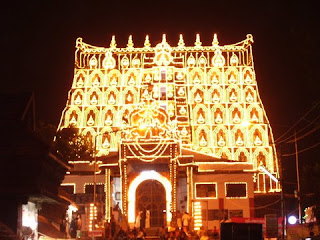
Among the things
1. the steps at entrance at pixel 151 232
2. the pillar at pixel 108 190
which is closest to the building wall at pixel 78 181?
the pillar at pixel 108 190

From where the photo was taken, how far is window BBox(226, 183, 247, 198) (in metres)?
60.8

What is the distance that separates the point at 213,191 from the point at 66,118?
1079 inches

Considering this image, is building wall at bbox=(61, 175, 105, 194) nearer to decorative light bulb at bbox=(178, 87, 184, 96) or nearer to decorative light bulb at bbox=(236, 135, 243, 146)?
decorative light bulb at bbox=(178, 87, 184, 96)

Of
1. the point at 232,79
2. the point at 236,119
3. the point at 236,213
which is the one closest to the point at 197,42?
the point at 232,79

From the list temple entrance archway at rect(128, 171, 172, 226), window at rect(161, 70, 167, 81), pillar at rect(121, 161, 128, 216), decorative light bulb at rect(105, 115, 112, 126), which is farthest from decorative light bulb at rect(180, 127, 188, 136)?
pillar at rect(121, 161, 128, 216)

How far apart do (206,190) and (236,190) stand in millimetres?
3071

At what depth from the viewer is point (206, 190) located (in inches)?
2388

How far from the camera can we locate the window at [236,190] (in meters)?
60.8

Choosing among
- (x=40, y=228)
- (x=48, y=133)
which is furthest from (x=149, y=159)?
(x=40, y=228)

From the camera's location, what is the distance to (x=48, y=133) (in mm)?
67938

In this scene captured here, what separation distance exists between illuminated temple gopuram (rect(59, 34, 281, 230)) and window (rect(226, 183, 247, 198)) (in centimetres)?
10

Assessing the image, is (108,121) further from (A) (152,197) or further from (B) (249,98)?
(A) (152,197)

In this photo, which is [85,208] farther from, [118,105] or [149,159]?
[118,105]

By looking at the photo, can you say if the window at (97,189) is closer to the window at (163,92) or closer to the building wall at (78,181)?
the building wall at (78,181)
